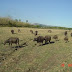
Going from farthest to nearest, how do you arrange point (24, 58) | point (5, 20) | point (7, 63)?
point (5, 20), point (24, 58), point (7, 63)

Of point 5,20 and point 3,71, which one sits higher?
point 5,20

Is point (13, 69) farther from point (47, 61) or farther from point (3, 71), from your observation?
point (47, 61)

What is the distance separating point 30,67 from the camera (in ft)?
34.2

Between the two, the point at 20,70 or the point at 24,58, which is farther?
the point at 24,58

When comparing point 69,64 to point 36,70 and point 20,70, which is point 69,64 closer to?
point 36,70

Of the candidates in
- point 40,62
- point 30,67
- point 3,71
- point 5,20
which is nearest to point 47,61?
point 40,62

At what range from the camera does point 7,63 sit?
11.3 m

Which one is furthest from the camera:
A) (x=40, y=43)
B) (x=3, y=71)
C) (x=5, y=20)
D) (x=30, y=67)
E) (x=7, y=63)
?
(x=5, y=20)

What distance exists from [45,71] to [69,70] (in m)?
1.75

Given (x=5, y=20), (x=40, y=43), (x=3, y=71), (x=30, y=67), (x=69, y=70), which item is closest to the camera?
(x=69, y=70)

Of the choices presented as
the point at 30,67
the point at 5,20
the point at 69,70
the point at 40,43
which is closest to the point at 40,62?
the point at 30,67

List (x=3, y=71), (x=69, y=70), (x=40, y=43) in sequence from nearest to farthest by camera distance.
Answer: (x=69, y=70) → (x=3, y=71) → (x=40, y=43)

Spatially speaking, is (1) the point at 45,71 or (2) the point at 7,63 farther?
(2) the point at 7,63

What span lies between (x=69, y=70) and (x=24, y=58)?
Result: 5271 millimetres
